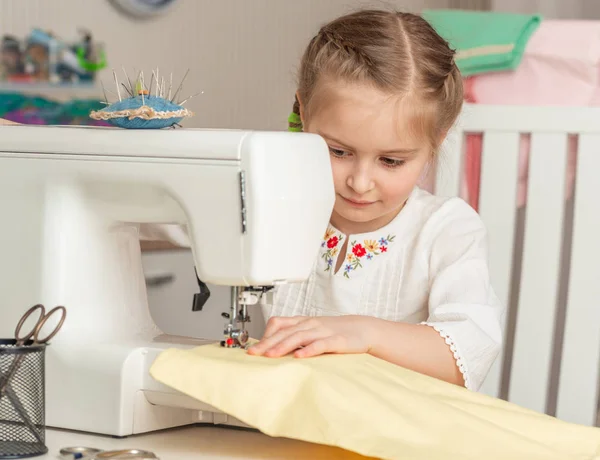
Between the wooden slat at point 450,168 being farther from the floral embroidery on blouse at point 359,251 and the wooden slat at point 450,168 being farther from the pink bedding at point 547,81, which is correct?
the floral embroidery on blouse at point 359,251

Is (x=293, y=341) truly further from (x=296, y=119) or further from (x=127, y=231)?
(x=296, y=119)

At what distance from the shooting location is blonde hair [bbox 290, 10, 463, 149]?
4.13ft

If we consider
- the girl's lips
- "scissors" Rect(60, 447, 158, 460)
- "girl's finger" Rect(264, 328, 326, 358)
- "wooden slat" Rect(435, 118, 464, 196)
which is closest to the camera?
"scissors" Rect(60, 447, 158, 460)

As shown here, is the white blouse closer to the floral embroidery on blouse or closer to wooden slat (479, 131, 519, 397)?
the floral embroidery on blouse

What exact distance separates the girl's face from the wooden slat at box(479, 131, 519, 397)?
0.41 meters

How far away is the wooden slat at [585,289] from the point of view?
1.61m

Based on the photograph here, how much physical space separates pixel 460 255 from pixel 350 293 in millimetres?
168

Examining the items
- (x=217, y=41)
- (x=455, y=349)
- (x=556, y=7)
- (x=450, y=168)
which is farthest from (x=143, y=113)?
(x=556, y=7)

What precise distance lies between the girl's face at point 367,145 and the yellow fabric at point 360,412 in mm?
363

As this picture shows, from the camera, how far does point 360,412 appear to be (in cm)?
85

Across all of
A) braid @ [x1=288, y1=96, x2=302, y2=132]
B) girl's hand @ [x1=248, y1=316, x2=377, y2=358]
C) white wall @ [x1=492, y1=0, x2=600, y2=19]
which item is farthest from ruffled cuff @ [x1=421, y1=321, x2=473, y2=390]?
white wall @ [x1=492, y1=0, x2=600, y2=19]

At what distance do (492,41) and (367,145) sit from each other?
0.61m

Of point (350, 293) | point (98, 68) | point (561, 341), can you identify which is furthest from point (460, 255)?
point (98, 68)

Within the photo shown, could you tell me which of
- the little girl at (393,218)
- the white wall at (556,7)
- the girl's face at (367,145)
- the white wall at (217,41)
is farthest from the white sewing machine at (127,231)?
the white wall at (556,7)
